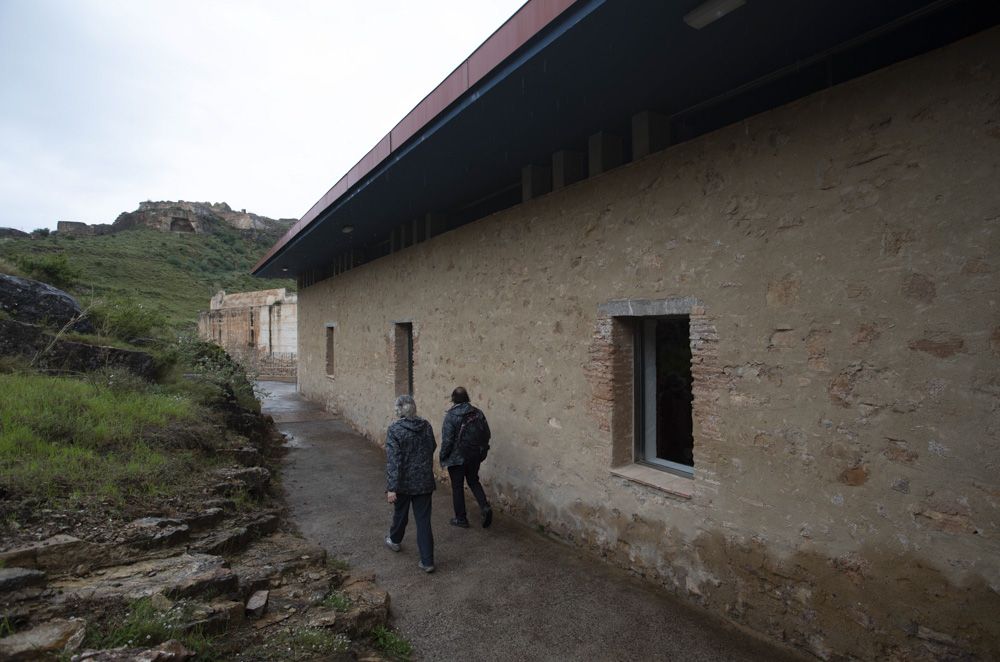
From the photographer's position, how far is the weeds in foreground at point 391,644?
3225 mm

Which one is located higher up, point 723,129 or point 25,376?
point 723,129

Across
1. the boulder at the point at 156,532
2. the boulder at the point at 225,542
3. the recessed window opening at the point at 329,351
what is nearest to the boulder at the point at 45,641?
the boulder at the point at 156,532

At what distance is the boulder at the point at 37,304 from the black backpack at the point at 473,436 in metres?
5.43

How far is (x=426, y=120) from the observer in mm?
4543

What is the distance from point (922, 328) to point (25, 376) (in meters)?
7.89

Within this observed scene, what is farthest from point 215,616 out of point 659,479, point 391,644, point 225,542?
point 659,479

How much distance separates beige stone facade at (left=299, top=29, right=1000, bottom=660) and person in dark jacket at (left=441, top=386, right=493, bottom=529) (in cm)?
72

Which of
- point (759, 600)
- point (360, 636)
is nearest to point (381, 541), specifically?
point (360, 636)

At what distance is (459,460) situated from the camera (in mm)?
5402

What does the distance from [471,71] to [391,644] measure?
4006 mm

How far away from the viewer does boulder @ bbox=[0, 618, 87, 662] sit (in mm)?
2138

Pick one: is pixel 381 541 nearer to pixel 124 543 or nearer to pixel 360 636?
pixel 360 636

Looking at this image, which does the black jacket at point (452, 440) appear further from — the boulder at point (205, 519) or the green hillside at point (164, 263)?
the green hillside at point (164, 263)

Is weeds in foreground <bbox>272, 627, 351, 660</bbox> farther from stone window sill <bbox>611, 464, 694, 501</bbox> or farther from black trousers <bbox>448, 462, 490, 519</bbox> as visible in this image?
black trousers <bbox>448, 462, 490, 519</bbox>
